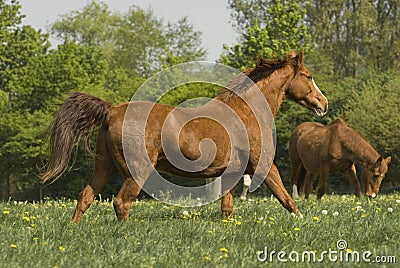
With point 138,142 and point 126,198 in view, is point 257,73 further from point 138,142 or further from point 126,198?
point 126,198

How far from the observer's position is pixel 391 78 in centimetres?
3616

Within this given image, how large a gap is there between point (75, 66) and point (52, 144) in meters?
37.4

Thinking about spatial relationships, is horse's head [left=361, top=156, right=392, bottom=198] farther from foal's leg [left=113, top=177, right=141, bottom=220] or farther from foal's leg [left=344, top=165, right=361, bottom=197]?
foal's leg [left=113, top=177, right=141, bottom=220]

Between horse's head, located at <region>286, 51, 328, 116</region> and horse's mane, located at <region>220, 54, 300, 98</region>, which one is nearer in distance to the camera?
horse's mane, located at <region>220, 54, 300, 98</region>

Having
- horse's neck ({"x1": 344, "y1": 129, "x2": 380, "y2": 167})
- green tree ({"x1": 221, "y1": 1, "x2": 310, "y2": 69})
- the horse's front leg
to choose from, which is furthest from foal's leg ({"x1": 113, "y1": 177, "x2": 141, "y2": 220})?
green tree ({"x1": 221, "y1": 1, "x2": 310, "y2": 69})

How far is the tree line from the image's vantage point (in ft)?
109

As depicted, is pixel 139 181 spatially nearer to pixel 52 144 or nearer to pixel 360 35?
pixel 52 144

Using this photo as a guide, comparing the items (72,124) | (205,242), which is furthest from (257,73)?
(205,242)

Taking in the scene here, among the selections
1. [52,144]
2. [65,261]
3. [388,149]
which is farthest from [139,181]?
[388,149]

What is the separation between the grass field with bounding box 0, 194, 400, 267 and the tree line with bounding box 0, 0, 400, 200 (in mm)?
17322

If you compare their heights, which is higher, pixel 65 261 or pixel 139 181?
pixel 139 181

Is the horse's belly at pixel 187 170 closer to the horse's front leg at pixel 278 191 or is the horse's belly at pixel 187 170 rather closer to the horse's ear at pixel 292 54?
the horse's front leg at pixel 278 191

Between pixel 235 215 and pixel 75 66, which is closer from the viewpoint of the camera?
pixel 235 215

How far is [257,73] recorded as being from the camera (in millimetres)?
10492
